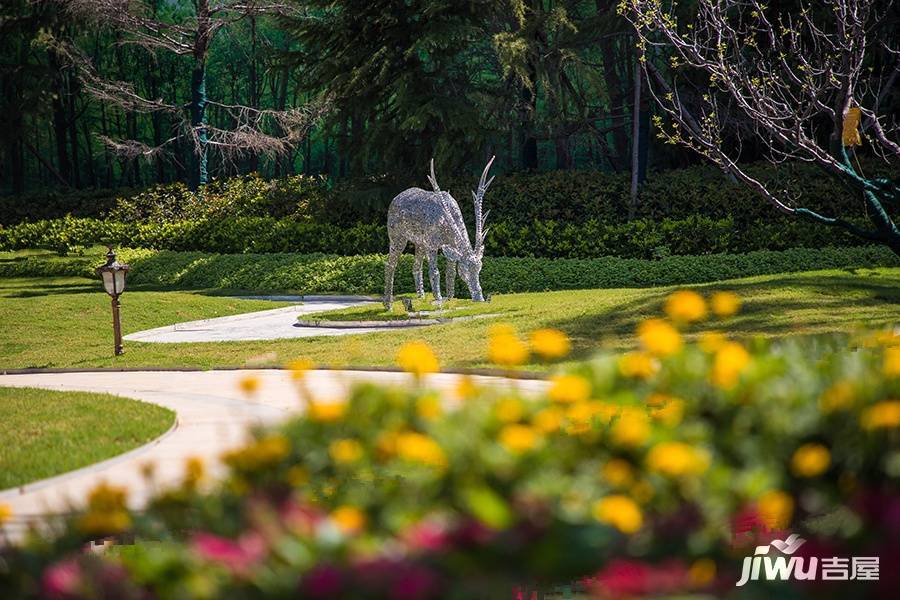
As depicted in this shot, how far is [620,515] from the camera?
7.48ft

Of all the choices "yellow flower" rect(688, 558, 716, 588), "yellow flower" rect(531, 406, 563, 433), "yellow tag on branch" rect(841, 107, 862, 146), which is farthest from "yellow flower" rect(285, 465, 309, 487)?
"yellow tag on branch" rect(841, 107, 862, 146)

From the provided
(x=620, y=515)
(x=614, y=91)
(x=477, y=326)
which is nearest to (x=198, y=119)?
(x=614, y=91)

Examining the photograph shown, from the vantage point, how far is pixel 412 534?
7.59 feet

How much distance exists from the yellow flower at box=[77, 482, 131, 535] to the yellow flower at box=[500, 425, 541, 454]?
3.39 ft

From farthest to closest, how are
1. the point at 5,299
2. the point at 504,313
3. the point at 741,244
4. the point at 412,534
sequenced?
1. the point at 741,244
2. the point at 5,299
3. the point at 504,313
4. the point at 412,534

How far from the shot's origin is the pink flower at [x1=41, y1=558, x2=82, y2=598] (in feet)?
7.20

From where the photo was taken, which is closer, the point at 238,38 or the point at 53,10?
the point at 53,10

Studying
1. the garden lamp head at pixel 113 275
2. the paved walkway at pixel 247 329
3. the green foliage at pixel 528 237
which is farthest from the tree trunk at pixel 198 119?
the garden lamp head at pixel 113 275

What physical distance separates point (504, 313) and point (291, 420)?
11.1m

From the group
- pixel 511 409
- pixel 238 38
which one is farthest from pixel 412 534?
pixel 238 38

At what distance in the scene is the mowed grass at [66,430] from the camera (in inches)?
228

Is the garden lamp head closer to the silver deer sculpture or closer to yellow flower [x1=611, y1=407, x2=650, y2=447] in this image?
the silver deer sculpture

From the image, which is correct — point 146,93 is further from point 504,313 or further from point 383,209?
point 504,313

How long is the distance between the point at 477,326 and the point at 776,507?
1043 centimetres
